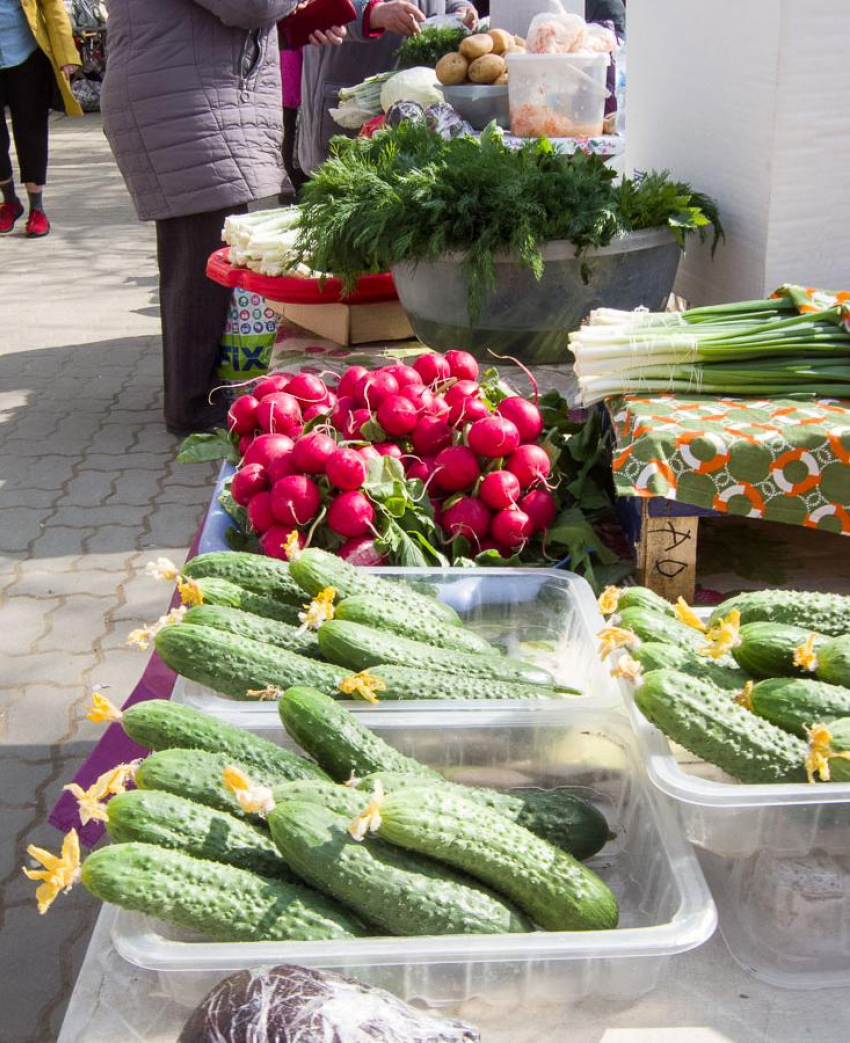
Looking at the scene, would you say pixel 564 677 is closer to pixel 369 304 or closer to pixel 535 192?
pixel 535 192

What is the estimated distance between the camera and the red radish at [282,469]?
2.02 metres

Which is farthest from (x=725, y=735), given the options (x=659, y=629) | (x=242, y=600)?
(x=242, y=600)

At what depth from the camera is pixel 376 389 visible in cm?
217

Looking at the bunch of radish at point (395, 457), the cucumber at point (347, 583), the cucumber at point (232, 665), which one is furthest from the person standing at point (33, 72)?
the cucumber at point (232, 665)

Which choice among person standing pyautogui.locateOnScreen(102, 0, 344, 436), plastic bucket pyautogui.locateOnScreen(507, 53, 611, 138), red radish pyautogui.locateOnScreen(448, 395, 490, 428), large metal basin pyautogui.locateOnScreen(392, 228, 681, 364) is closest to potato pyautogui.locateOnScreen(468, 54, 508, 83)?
plastic bucket pyautogui.locateOnScreen(507, 53, 611, 138)

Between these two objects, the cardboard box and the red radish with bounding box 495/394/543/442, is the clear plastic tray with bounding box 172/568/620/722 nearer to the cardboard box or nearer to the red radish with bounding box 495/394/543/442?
the red radish with bounding box 495/394/543/442

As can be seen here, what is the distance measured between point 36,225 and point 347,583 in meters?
8.88

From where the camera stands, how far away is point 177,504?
4.58 meters

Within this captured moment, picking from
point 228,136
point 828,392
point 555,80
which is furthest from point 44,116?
point 828,392

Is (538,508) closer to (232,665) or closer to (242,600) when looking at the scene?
(242,600)

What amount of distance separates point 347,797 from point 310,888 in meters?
0.10

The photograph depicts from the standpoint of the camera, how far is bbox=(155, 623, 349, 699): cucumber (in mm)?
1412

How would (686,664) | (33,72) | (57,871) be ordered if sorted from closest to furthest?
(57,871)
(686,664)
(33,72)

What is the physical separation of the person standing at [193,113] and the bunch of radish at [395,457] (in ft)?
7.26
